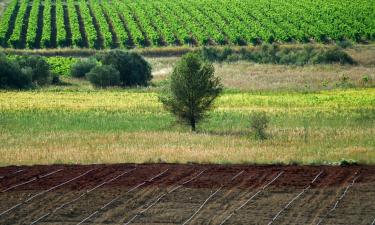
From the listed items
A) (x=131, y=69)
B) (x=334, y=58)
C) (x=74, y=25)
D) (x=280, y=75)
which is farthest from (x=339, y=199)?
(x=74, y=25)

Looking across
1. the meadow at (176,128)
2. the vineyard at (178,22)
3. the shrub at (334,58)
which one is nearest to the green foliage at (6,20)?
the vineyard at (178,22)

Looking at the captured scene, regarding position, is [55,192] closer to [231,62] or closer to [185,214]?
[185,214]

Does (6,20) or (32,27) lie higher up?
(6,20)

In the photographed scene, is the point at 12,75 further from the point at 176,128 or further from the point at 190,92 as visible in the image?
the point at 190,92

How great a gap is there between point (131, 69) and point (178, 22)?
112 feet

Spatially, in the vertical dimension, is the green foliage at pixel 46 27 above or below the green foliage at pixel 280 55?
above

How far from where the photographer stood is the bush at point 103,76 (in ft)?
209

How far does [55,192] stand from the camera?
82.1 ft

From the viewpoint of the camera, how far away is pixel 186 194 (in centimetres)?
2467

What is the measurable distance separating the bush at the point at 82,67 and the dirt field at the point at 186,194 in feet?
136

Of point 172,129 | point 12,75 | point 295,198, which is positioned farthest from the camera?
point 12,75

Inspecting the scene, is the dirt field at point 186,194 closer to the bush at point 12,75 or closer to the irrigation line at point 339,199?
the irrigation line at point 339,199

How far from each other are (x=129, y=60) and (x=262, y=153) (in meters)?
35.7

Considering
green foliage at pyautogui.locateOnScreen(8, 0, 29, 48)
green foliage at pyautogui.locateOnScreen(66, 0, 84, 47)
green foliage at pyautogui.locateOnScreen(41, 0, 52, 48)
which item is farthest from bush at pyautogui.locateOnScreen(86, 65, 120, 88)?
green foliage at pyautogui.locateOnScreen(8, 0, 29, 48)
